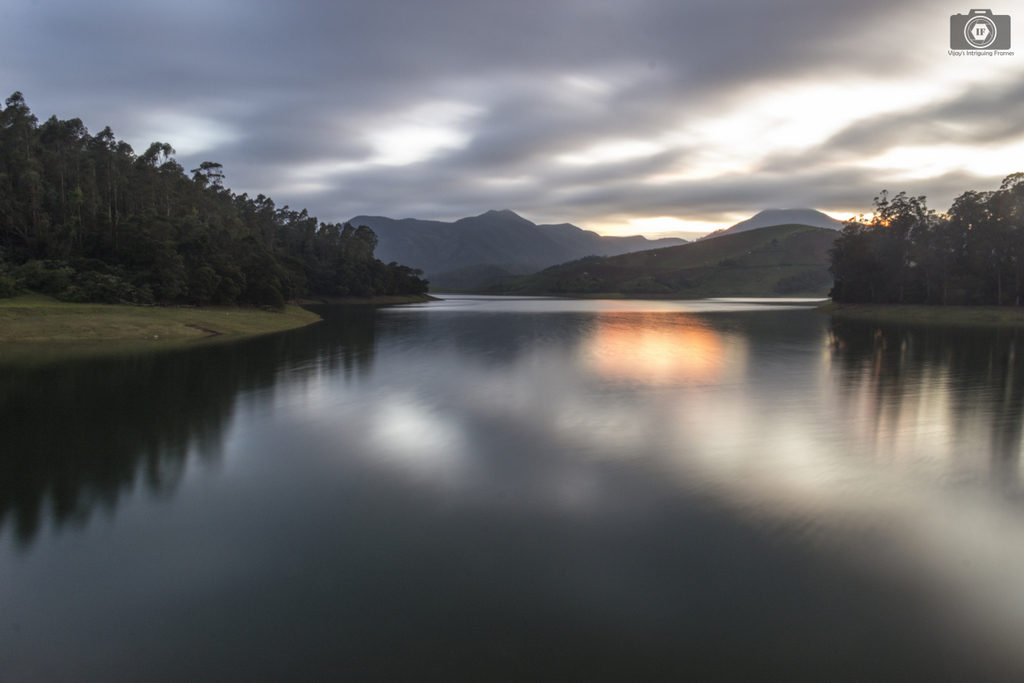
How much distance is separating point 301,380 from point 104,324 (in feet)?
80.4

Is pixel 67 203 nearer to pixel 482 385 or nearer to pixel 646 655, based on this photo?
Result: pixel 482 385

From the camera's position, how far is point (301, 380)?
2502cm

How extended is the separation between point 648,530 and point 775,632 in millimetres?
2928

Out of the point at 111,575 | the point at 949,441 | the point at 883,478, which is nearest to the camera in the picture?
the point at 111,575

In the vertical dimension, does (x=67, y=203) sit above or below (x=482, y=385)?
above

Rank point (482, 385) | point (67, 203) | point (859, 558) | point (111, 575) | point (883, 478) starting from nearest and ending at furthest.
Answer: point (111, 575) → point (859, 558) → point (883, 478) → point (482, 385) → point (67, 203)

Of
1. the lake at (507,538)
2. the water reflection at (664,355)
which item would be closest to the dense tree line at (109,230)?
the lake at (507,538)

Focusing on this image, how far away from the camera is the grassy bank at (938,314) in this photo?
6519 centimetres

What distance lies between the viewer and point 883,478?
11977 mm

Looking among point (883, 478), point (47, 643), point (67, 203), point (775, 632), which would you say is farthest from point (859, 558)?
point (67, 203)

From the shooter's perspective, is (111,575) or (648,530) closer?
(111,575)

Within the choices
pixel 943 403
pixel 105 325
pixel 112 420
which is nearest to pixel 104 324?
pixel 105 325

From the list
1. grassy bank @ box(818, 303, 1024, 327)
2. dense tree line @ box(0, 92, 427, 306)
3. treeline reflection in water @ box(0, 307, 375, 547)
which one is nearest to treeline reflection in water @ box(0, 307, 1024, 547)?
treeline reflection in water @ box(0, 307, 375, 547)

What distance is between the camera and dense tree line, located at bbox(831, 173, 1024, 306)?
69750 mm
